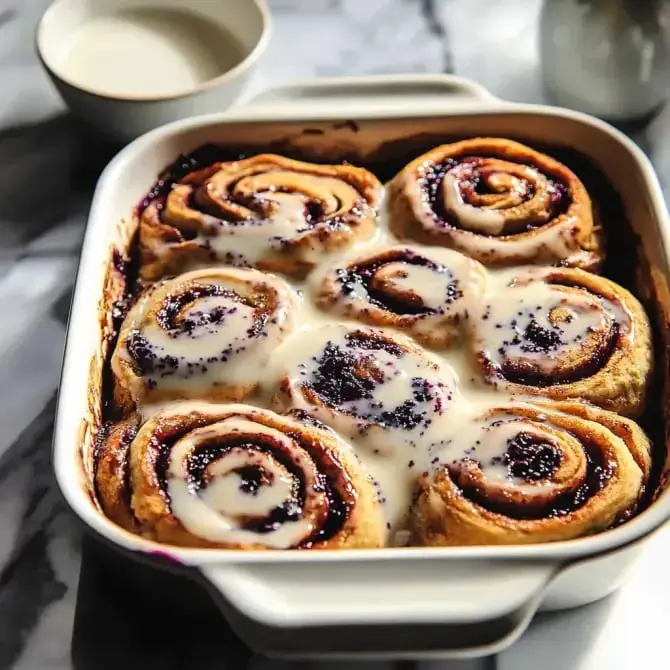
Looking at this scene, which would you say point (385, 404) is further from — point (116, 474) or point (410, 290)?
point (116, 474)

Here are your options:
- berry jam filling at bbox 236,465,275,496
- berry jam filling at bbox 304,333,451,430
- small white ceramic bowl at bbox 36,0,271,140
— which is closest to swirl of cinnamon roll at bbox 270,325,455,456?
berry jam filling at bbox 304,333,451,430

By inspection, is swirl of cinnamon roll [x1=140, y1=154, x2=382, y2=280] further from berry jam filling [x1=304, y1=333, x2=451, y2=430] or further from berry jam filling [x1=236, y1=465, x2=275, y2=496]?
berry jam filling [x1=236, y1=465, x2=275, y2=496]

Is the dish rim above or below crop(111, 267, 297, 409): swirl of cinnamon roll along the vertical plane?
above

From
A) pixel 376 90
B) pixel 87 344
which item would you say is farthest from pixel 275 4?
pixel 87 344

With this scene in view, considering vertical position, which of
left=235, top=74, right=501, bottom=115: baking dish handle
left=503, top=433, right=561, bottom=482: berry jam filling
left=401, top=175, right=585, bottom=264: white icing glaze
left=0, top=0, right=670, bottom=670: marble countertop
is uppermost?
left=235, top=74, right=501, bottom=115: baking dish handle

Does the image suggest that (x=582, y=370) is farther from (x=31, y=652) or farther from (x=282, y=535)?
(x=31, y=652)
